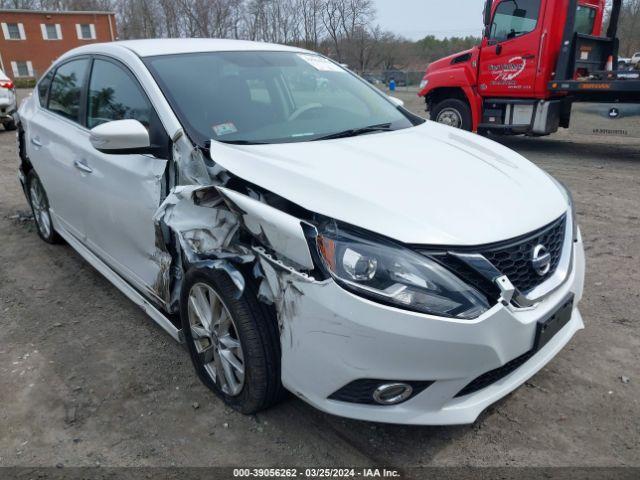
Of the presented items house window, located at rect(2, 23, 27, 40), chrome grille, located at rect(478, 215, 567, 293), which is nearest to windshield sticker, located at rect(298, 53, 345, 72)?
chrome grille, located at rect(478, 215, 567, 293)

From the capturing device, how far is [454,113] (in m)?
10.2

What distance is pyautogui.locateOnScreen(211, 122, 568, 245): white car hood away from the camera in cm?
196

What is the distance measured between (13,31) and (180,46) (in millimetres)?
52479

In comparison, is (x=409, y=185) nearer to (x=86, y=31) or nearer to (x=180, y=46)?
(x=180, y=46)

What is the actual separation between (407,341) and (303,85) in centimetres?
209

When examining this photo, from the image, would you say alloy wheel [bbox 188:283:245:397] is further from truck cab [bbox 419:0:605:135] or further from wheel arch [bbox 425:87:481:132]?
wheel arch [bbox 425:87:481:132]

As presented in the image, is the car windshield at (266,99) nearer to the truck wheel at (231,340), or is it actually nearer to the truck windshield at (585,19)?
the truck wheel at (231,340)

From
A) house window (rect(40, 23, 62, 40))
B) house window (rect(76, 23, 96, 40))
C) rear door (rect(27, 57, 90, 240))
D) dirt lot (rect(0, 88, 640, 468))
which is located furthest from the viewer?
house window (rect(76, 23, 96, 40))

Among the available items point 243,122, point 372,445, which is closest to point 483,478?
point 372,445

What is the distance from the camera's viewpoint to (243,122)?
278 cm

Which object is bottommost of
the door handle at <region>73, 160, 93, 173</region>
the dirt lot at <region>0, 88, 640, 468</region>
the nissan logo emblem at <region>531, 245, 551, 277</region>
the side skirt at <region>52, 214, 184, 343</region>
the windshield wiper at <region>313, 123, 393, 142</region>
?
the dirt lot at <region>0, 88, 640, 468</region>

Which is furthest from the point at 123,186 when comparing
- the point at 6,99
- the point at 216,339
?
the point at 6,99

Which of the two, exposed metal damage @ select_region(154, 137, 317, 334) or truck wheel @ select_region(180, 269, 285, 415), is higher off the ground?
exposed metal damage @ select_region(154, 137, 317, 334)

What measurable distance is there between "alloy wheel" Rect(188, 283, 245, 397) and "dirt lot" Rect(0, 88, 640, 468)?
0.60 ft
